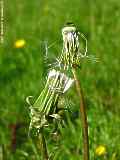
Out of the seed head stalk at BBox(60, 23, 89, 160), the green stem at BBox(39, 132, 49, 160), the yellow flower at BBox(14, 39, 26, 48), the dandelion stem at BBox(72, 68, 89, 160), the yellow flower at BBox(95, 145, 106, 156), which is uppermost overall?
the seed head stalk at BBox(60, 23, 89, 160)

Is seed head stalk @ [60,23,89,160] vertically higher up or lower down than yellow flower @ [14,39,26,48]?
higher up

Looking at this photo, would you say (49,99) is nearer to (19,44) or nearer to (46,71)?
(46,71)

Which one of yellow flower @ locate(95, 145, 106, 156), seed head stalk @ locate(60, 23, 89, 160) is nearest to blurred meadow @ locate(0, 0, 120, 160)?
yellow flower @ locate(95, 145, 106, 156)

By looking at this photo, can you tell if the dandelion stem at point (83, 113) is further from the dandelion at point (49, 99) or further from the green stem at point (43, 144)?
the green stem at point (43, 144)

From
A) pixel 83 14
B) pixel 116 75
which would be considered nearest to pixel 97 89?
pixel 116 75

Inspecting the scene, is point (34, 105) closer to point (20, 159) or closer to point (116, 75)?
point (20, 159)

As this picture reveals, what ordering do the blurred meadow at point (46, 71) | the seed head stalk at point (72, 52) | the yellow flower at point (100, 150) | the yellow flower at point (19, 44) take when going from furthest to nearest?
the yellow flower at point (19, 44), the blurred meadow at point (46, 71), the yellow flower at point (100, 150), the seed head stalk at point (72, 52)

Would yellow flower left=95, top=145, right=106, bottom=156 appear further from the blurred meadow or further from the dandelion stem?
the dandelion stem

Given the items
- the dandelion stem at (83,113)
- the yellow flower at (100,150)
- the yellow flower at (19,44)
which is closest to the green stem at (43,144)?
→ the dandelion stem at (83,113)
